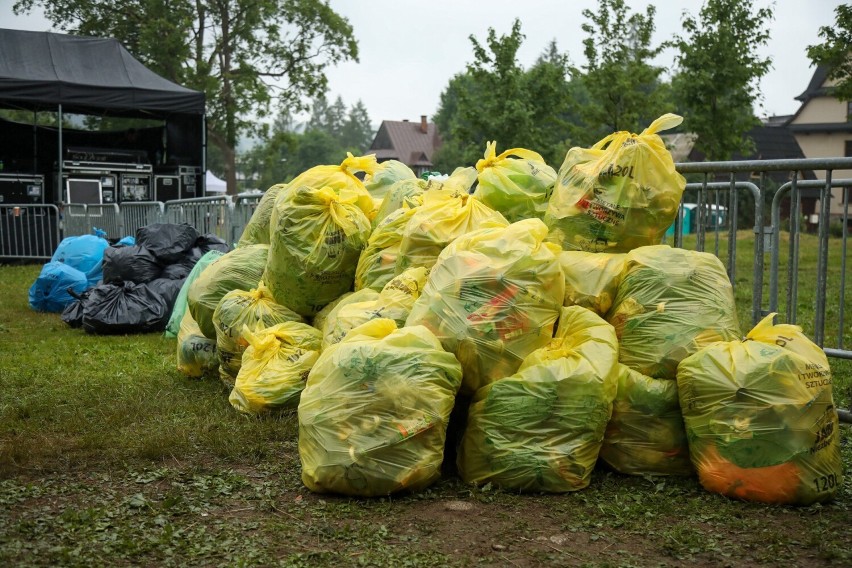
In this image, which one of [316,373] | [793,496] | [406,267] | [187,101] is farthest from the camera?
[187,101]

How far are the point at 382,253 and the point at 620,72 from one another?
16394 millimetres

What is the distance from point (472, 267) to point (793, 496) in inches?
60.0

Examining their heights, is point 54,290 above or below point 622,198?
below

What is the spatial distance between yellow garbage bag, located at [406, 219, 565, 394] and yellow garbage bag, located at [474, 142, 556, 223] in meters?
0.98

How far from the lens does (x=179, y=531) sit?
2.98 m

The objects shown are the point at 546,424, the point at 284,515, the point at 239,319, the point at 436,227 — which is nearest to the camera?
the point at 284,515

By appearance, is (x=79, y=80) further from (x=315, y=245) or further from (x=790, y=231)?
(x=790, y=231)

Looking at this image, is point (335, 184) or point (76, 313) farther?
point (76, 313)

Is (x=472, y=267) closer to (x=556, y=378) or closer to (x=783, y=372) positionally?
(x=556, y=378)

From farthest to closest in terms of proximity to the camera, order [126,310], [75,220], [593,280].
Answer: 1. [75,220]
2. [126,310]
3. [593,280]

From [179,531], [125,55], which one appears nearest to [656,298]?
[179,531]

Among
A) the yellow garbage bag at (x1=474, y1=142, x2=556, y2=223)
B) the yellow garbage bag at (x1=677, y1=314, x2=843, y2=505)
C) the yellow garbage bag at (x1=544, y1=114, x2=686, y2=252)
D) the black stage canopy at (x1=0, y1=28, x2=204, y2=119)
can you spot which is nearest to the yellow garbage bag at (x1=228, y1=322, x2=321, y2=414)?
the yellow garbage bag at (x1=474, y1=142, x2=556, y2=223)

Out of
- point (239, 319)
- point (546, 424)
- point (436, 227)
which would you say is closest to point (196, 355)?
point (239, 319)

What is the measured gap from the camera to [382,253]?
A: 455 centimetres
